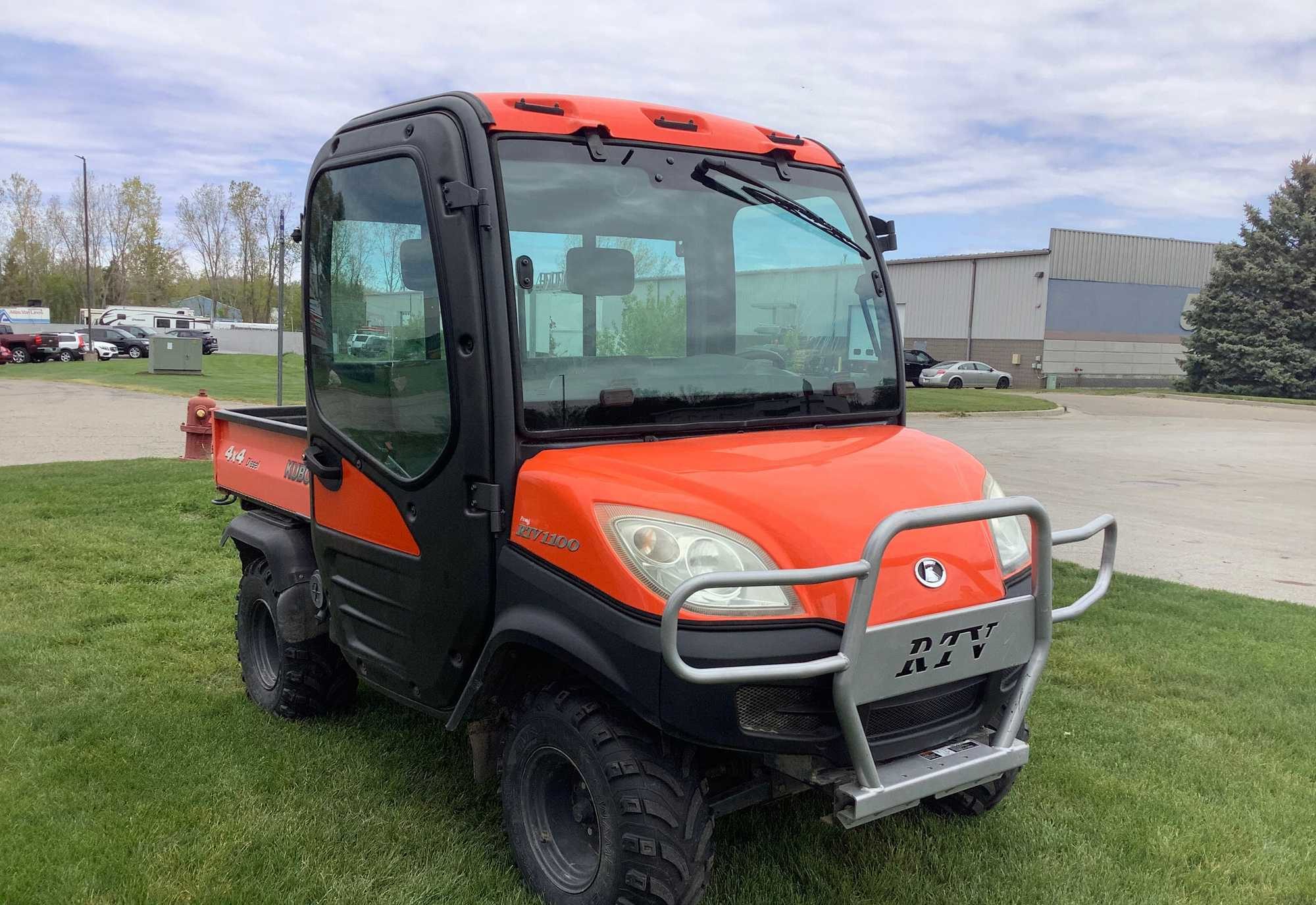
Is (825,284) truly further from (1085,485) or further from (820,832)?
(1085,485)

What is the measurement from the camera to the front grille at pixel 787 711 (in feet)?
8.70

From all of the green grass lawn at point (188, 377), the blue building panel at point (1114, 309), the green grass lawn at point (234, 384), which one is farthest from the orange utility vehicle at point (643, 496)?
the blue building panel at point (1114, 309)

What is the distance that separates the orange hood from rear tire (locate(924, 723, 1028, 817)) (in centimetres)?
110

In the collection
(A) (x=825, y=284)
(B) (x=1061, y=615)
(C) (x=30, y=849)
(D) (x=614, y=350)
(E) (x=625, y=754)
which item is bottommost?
(C) (x=30, y=849)

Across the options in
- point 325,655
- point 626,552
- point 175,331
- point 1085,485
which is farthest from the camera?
point 175,331

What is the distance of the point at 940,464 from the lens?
3.24 meters

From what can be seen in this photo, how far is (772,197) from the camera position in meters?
3.62

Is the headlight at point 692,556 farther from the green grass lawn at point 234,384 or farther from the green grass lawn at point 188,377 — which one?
the green grass lawn at point 234,384

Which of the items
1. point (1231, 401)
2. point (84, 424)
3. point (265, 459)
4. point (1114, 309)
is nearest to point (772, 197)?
point (265, 459)

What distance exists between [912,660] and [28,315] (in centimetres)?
7321

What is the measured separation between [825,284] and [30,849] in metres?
3.27

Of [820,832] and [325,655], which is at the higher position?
[325,655]

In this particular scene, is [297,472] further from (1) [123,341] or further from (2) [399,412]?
(1) [123,341]

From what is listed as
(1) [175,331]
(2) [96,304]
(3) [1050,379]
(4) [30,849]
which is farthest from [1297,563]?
(2) [96,304]
